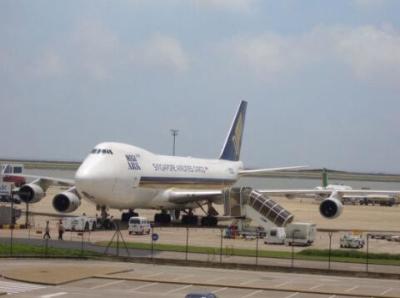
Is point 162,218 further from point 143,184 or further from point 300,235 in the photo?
point 300,235

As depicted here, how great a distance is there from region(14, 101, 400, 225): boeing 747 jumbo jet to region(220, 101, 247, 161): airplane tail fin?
417cm

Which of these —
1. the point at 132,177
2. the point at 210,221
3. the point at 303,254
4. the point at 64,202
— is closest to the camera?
the point at 303,254

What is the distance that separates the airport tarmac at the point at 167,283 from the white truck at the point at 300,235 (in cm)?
1371

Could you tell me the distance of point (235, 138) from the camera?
7844 cm

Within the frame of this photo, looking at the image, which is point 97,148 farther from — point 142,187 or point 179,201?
point 179,201

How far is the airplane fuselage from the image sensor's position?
51125 mm

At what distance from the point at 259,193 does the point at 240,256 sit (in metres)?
16.1

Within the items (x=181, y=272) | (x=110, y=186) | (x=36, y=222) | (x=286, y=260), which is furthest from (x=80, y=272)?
(x=36, y=222)

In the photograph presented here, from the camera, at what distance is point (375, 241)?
167 ft

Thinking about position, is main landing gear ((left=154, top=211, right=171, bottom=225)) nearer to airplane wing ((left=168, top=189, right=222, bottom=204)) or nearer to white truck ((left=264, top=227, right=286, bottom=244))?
airplane wing ((left=168, top=189, right=222, bottom=204))

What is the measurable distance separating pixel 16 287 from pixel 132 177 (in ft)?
89.8

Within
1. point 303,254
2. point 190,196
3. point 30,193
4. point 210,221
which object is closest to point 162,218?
point 210,221

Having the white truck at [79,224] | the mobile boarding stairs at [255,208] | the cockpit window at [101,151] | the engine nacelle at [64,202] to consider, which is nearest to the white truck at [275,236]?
the mobile boarding stairs at [255,208]

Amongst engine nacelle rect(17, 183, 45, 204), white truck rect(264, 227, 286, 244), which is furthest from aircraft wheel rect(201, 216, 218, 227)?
white truck rect(264, 227, 286, 244)
